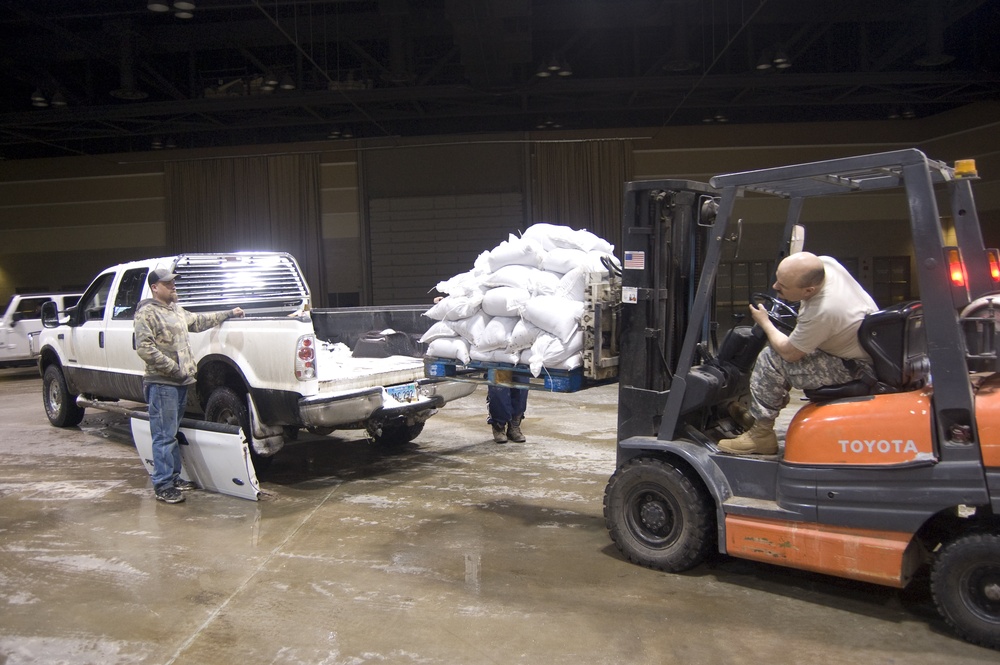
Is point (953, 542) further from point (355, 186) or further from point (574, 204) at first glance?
point (355, 186)

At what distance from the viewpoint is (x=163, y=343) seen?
6.07 metres

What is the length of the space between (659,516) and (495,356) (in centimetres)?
170

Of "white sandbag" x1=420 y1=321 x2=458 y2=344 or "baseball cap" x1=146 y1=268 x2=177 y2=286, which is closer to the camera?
"white sandbag" x1=420 y1=321 x2=458 y2=344

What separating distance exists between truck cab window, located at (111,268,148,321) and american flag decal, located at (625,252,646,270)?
5567 millimetres

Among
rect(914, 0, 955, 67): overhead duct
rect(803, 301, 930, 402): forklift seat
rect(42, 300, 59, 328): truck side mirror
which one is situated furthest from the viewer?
rect(914, 0, 955, 67): overhead duct

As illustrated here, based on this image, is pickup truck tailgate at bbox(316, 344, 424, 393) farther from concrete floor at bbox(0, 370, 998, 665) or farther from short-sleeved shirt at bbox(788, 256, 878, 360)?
short-sleeved shirt at bbox(788, 256, 878, 360)

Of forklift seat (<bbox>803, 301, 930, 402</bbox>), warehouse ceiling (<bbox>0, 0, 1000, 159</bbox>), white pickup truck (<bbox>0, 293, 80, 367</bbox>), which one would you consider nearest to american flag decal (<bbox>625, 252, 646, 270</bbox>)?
forklift seat (<bbox>803, 301, 930, 402</bbox>)

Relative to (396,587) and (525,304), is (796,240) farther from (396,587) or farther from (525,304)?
(396,587)

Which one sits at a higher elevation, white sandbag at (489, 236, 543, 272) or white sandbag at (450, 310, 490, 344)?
white sandbag at (489, 236, 543, 272)

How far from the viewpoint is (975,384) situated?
11.6 ft

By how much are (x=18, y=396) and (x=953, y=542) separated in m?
14.3

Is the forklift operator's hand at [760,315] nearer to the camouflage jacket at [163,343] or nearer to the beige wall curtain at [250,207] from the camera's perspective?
the camouflage jacket at [163,343]

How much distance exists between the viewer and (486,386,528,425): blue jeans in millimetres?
7877

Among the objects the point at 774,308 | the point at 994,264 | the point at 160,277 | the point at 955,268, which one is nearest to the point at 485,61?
the point at 160,277
